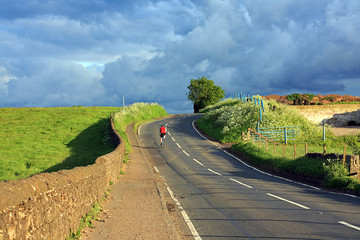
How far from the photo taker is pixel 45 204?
589cm

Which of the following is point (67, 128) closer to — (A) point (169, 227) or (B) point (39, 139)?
(B) point (39, 139)

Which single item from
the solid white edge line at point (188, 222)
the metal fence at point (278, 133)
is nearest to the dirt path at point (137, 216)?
the solid white edge line at point (188, 222)

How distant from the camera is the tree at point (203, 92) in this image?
324ft

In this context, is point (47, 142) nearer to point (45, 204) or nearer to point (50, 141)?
point (50, 141)

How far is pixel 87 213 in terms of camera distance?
8.99 metres


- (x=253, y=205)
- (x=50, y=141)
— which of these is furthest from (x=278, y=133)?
(x=253, y=205)

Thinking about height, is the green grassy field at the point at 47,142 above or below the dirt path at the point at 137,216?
above

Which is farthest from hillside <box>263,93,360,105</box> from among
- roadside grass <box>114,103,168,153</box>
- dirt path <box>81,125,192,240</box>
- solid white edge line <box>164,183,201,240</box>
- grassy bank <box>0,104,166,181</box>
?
solid white edge line <box>164,183,201,240</box>

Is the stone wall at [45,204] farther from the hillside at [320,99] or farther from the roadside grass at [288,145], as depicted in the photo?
the hillside at [320,99]

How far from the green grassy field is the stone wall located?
11.8 meters

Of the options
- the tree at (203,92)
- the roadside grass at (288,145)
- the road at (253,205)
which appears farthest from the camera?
the tree at (203,92)

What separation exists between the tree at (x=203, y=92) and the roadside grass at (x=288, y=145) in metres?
46.9

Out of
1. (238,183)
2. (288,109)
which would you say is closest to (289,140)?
(288,109)

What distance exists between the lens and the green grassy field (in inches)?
850
